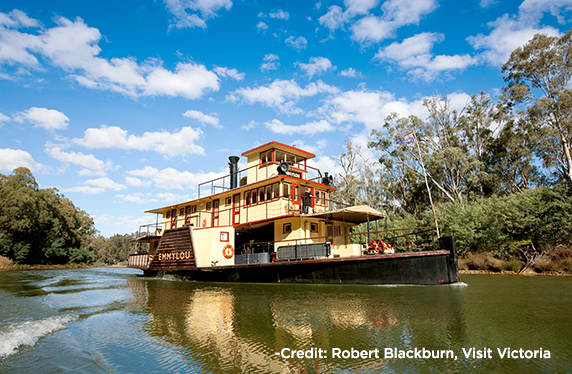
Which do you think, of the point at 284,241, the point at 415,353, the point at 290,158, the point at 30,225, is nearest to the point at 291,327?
the point at 415,353

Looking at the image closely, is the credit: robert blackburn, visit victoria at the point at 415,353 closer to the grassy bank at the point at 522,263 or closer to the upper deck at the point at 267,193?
the upper deck at the point at 267,193

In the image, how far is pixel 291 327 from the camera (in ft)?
19.7

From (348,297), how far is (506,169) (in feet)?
112

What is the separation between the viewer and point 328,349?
187 inches

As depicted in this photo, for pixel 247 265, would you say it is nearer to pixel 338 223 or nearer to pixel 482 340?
pixel 338 223

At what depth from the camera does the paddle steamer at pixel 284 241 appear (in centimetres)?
1205

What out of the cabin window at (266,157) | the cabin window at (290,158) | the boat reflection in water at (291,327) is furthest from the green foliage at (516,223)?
the boat reflection in water at (291,327)

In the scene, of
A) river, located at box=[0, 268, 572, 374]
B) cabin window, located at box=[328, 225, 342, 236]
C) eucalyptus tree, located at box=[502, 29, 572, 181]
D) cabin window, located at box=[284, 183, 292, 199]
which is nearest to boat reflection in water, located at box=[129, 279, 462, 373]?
river, located at box=[0, 268, 572, 374]

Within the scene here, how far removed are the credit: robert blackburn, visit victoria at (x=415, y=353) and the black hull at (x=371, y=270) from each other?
23.2ft

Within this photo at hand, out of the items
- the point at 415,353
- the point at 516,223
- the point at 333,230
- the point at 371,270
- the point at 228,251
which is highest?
the point at 516,223

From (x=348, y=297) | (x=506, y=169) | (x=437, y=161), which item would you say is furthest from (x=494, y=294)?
(x=506, y=169)

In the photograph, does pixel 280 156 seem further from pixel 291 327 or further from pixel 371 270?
pixel 291 327

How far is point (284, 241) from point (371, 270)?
4.10 metres

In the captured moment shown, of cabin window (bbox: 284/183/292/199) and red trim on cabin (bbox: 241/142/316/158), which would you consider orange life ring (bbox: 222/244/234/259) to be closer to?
cabin window (bbox: 284/183/292/199)
